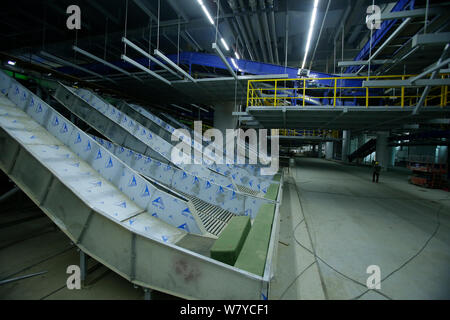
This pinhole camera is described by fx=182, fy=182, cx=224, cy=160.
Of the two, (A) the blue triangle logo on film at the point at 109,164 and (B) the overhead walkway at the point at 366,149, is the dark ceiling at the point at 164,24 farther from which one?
(B) the overhead walkway at the point at 366,149

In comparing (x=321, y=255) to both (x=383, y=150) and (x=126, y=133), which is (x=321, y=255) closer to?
(x=126, y=133)

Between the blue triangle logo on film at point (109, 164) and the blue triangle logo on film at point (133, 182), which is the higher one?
the blue triangle logo on film at point (109, 164)

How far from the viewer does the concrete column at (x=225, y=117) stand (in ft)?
42.1

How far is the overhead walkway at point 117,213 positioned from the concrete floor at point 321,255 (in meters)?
0.52

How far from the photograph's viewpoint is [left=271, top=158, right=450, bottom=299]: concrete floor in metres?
2.59

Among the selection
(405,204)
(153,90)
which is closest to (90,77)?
(153,90)

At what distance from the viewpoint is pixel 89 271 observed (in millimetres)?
3041

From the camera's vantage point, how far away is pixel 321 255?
336 cm

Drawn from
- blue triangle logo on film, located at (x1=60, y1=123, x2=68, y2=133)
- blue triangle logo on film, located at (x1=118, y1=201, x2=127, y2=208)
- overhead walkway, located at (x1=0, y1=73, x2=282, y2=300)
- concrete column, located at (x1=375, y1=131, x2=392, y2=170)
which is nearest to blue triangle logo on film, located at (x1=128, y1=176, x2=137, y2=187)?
overhead walkway, located at (x1=0, y1=73, x2=282, y2=300)

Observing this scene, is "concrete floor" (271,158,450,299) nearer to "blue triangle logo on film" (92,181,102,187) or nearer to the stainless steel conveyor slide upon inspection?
the stainless steel conveyor slide

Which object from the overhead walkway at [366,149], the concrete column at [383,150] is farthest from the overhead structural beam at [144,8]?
the overhead walkway at [366,149]

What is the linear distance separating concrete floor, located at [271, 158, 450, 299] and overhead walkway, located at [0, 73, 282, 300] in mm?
614

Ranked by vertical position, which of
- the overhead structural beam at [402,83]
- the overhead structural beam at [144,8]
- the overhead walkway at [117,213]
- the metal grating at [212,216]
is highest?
the overhead structural beam at [144,8]

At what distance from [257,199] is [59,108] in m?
9.45
